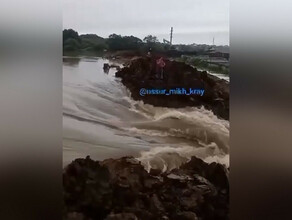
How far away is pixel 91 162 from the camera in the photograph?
55.4 inches

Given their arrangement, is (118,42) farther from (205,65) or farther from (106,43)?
(205,65)

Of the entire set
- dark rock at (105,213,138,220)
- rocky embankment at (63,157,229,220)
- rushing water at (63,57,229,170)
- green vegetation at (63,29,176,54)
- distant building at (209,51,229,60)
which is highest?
green vegetation at (63,29,176,54)

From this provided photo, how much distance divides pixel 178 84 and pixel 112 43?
27 centimetres

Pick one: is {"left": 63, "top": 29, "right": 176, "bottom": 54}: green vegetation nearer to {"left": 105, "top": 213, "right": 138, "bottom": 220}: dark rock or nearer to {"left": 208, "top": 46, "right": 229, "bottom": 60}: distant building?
{"left": 208, "top": 46, "right": 229, "bottom": 60}: distant building

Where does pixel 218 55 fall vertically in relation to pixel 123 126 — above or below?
above

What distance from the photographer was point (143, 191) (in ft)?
4.69

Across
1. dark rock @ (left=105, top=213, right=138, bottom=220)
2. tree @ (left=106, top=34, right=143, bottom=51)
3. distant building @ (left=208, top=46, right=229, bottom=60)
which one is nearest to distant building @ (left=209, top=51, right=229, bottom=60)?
distant building @ (left=208, top=46, right=229, bottom=60)

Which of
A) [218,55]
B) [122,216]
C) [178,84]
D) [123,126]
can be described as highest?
[218,55]

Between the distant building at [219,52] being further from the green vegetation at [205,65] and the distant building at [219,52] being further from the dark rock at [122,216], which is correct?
the dark rock at [122,216]

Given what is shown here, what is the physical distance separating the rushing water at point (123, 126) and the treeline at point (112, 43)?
4 cm

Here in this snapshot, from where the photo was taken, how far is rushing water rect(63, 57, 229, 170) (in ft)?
4.60

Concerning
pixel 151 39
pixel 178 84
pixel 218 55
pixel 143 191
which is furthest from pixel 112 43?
pixel 143 191

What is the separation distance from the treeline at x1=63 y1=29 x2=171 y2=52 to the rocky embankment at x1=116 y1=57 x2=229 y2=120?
5 centimetres

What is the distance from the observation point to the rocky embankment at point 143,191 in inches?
55.4
